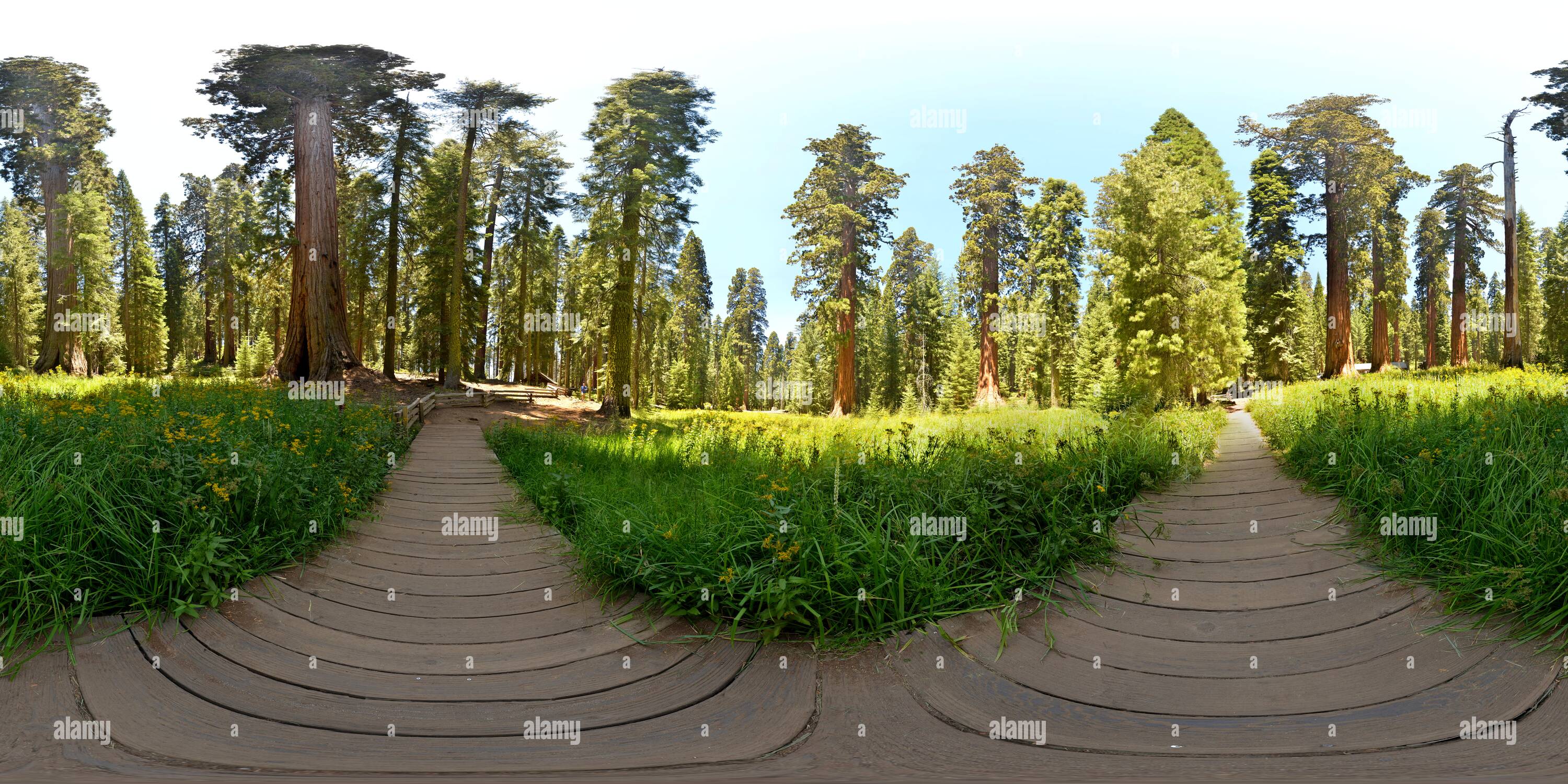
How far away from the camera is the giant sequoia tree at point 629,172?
19.4m

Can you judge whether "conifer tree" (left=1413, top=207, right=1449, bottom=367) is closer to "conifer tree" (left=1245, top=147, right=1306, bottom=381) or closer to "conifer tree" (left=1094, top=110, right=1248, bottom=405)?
"conifer tree" (left=1245, top=147, right=1306, bottom=381)

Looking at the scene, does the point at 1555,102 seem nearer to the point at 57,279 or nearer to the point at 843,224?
the point at 843,224

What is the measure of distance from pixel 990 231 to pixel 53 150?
30645 millimetres

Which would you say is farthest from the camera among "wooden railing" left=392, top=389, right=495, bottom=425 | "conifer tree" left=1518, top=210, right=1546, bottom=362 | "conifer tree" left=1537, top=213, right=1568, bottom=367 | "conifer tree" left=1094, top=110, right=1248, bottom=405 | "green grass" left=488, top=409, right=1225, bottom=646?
"conifer tree" left=1518, top=210, right=1546, bottom=362

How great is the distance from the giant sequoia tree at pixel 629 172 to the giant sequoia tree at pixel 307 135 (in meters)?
6.08

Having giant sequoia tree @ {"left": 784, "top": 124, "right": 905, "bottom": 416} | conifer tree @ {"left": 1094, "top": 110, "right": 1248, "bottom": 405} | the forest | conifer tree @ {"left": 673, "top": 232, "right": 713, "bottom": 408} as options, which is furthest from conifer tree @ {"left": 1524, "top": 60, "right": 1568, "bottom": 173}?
conifer tree @ {"left": 673, "top": 232, "right": 713, "bottom": 408}

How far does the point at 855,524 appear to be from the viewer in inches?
185

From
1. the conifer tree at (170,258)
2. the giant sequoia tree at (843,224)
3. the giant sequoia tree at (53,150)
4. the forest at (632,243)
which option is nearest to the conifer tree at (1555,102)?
the forest at (632,243)

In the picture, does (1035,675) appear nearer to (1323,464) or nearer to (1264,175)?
(1323,464)

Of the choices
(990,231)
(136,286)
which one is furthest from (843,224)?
(136,286)

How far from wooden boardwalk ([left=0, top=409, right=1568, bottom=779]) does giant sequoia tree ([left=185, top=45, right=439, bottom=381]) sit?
1442cm

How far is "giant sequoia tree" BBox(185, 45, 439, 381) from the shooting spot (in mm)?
16266

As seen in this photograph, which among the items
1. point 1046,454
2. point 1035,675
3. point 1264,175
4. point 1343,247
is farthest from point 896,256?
point 1035,675

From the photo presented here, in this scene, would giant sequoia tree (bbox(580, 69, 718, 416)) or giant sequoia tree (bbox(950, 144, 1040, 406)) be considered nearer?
giant sequoia tree (bbox(580, 69, 718, 416))
